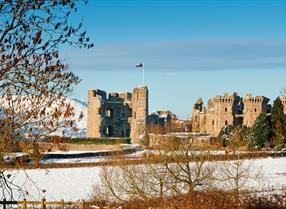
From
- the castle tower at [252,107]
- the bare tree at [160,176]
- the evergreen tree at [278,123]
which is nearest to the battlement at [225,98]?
the castle tower at [252,107]

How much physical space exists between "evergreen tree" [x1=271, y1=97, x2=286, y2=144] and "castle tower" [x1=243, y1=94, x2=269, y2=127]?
441 inches

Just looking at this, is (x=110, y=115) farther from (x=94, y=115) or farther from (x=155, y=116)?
(x=155, y=116)

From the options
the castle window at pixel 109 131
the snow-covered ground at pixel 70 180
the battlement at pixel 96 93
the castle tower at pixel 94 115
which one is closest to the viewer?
the snow-covered ground at pixel 70 180

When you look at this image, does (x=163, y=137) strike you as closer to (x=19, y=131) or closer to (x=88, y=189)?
(x=88, y=189)

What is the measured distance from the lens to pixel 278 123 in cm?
4706

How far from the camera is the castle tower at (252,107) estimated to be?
207 feet

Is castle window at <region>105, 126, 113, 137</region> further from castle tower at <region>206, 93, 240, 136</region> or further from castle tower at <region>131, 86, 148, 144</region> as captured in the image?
castle tower at <region>206, 93, 240, 136</region>

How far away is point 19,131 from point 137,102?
45.1 metres

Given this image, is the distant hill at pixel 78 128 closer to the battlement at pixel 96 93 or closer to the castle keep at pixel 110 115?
the castle keep at pixel 110 115

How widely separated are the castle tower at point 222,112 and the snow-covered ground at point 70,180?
2430 centimetres

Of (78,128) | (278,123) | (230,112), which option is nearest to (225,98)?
(230,112)

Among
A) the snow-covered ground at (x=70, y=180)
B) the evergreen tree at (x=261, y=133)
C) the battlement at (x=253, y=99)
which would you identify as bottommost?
the snow-covered ground at (x=70, y=180)

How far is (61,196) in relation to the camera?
2548 centimetres

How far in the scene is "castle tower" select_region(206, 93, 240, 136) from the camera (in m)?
63.9
